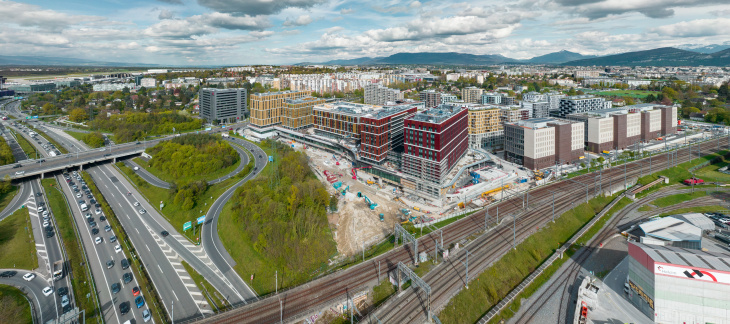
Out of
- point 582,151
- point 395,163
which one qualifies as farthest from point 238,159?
point 582,151

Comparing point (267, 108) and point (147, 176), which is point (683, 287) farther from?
point (267, 108)

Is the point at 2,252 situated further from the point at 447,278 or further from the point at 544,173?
the point at 544,173

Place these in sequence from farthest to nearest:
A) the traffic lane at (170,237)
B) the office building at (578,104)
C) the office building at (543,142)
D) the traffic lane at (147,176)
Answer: the office building at (578,104)
the office building at (543,142)
the traffic lane at (147,176)
the traffic lane at (170,237)

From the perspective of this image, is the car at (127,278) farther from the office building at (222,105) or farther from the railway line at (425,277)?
the office building at (222,105)

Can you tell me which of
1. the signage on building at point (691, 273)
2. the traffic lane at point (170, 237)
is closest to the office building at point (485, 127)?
the signage on building at point (691, 273)

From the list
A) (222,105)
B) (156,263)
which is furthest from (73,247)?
(222,105)

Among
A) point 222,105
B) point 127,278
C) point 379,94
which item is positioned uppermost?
point 379,94
